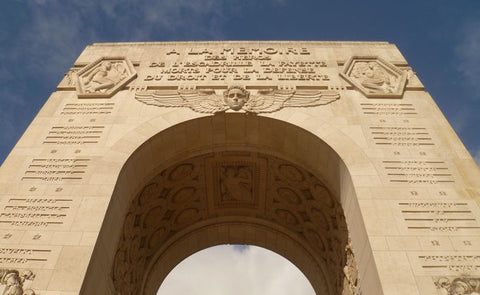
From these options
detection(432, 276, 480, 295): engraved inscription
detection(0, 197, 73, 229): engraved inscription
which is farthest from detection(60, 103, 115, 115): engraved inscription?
detection(432, 276, 480, 295): engraved inscription

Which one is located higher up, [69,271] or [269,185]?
[269,185]

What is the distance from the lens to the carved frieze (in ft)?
37.4

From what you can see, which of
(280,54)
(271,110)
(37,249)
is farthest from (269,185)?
(37,249)

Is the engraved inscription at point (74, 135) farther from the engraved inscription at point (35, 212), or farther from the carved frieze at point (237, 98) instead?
the engraved inscription at point (35, 212)

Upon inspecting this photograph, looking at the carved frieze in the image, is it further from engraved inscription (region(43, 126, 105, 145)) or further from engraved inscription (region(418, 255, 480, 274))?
engraved inscription (region(418, 255, 480, 274))

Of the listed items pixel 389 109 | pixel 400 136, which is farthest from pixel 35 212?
pixel 389 109

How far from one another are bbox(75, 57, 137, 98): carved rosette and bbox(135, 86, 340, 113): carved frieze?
2.72 ft

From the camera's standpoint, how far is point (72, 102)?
11641 millimetres

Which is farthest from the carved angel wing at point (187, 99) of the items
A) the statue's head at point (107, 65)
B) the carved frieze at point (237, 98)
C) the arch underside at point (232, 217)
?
the statue's head at point (107, 65)

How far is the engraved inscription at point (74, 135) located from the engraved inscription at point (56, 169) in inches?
24.9

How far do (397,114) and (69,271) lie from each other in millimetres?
8531

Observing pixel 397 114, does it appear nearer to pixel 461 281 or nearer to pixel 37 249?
pixel 461 281

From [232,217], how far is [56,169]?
6267mm

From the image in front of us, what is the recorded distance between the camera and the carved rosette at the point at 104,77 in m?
11.9
